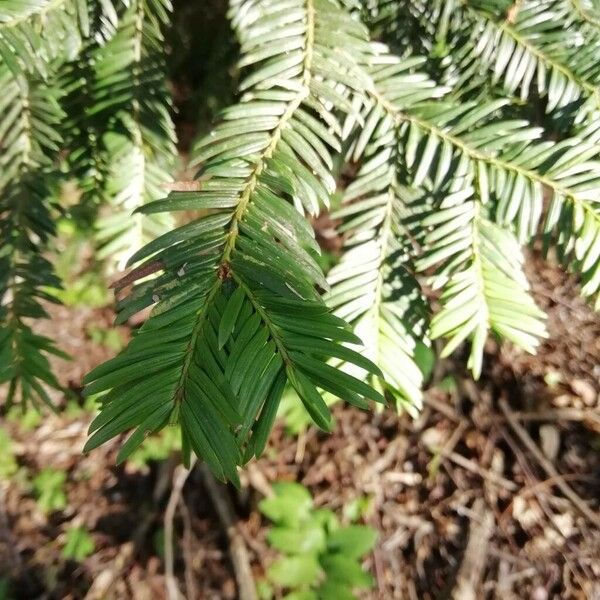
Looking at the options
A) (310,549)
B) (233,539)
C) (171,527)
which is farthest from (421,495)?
(171,527)

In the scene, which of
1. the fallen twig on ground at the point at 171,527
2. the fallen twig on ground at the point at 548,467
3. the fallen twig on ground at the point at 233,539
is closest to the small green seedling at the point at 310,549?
the fallen twig on ground at the point at 233,539

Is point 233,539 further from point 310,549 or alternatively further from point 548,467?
point 548,467

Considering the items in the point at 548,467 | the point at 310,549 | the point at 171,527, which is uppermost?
the point at 171,527

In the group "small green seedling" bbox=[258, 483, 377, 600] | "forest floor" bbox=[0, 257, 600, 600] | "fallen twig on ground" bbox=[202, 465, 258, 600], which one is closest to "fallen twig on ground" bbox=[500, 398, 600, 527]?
"forest floor" bbox=[0, 257, 600, 600]

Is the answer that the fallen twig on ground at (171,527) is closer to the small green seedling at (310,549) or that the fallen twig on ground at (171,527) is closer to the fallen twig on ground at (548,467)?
the small green seedling at (310,549)

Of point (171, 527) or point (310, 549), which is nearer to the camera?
point (310, 549)

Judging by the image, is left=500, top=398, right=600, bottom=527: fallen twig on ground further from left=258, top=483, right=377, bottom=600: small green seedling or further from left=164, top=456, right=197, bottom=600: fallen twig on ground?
left=164, top=456, right=197, bottom=600: fallen twig on ground
